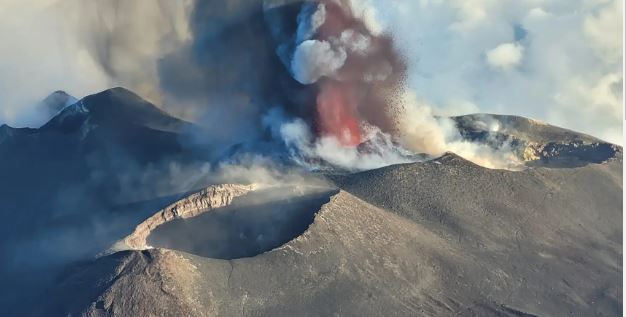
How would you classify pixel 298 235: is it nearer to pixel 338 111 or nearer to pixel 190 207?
pixel 190 207

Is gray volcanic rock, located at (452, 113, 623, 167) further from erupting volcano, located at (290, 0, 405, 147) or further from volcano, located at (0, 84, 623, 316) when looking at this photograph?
erupting volcano, located at (290, 0, 405, 147)

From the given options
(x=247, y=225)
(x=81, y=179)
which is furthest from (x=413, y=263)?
(x=81, y=179)

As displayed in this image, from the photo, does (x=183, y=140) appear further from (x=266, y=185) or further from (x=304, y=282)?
(x=304, y=282)

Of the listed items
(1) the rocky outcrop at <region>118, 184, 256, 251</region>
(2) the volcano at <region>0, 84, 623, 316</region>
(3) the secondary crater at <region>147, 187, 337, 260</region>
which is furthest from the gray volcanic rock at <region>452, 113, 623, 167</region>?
(1) the rocky outcrop at <region>118, 184, 256, 251</region>

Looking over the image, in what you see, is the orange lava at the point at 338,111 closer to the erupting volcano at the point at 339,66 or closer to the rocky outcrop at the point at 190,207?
the erupting volcano at the point at 339,66

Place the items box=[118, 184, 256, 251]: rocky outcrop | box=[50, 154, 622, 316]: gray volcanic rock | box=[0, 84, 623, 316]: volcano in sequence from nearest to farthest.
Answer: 1. box=[50, 154, 622, 316]: gray volcanic rock
2. box=[0, 84, 623, 316]: volcano
3. box=[118, 184, 256, 251]: rocky outcrop

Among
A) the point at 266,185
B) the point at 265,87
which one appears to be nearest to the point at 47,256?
the point at 266,185
